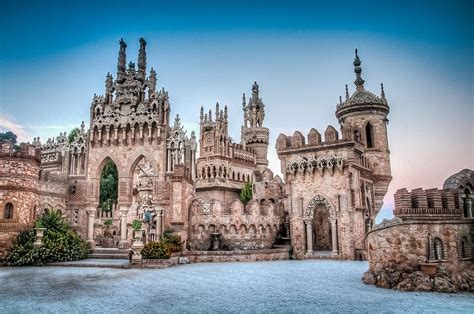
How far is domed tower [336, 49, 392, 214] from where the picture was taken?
93.5ft

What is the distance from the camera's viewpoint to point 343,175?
24.5 meters

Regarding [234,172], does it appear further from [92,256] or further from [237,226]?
[92,256]

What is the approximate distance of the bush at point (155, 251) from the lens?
18.8m

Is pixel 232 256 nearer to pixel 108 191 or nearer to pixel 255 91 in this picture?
pixel 108 191

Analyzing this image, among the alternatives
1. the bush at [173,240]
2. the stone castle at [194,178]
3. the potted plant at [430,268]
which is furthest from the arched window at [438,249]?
the bush at [173,240]

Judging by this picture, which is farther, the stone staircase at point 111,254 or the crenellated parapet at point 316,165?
the crenellated parapet at point 316,165

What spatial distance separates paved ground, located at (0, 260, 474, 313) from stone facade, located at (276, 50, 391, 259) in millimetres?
8091

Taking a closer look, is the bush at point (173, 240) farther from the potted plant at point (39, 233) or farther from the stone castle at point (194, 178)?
the potted plant at point (39, 233)

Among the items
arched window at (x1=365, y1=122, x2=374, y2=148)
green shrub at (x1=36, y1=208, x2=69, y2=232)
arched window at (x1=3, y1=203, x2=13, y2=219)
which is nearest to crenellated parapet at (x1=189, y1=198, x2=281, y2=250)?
green shrub at (x1=36, y1=208, x2=69, y2=232)

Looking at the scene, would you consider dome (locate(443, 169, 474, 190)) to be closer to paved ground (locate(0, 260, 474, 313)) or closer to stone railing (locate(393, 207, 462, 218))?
stone railing (locate(393, 207, 462, 218))

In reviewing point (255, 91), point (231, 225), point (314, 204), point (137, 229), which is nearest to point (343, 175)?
point (314, 204)

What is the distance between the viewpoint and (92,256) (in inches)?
895

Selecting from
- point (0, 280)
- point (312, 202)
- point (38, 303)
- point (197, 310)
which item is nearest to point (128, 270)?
point (0, 280)

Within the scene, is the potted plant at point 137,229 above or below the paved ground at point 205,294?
above
